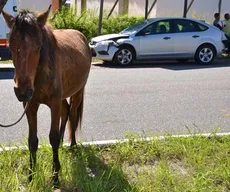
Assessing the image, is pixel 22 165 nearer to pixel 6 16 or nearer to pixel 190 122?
pixel 6 16

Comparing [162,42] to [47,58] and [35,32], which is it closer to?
[47,58]

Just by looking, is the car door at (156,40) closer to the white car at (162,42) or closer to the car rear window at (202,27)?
the white car at (162,42)

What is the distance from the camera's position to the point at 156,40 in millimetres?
15641

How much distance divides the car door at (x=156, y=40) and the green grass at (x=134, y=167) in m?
9.92

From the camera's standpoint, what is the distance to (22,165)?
492 centimetres

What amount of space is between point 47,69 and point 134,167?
5.69 ft

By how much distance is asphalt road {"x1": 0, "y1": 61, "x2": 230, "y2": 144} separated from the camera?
7.11 meters

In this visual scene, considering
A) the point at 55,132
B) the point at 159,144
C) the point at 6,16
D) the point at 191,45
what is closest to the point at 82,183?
the point at 55,132

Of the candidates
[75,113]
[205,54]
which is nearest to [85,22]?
[205,54]

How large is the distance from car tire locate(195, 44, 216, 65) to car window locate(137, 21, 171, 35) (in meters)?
1.57

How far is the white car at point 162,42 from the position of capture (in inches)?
606

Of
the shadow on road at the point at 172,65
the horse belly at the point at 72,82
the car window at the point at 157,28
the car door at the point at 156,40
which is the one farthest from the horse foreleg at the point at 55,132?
the car window at the point at 157,28

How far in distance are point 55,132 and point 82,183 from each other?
24.3 inches

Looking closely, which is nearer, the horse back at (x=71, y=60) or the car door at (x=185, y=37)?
the horse back at (x=71, y=60)
